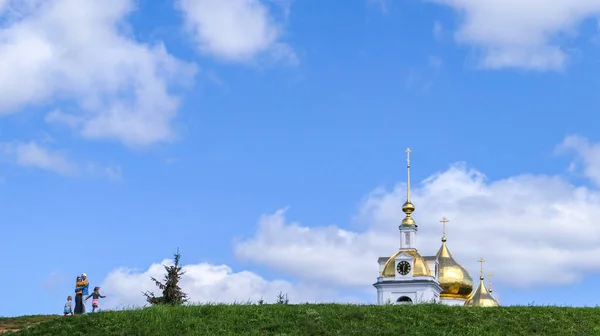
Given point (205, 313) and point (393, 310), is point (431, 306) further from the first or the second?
point (205, 313)

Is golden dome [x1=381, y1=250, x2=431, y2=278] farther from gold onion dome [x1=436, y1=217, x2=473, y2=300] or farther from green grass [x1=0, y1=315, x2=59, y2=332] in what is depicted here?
green grass [x1=0, y1=315, x2=59, y2=332]

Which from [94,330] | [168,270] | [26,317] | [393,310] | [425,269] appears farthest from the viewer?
[425,269]

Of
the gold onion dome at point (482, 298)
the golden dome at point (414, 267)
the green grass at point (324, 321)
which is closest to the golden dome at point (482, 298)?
the gold onion dome at point (482, 298)

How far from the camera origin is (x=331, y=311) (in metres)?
27.4

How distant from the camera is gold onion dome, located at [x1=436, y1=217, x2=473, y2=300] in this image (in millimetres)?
75688

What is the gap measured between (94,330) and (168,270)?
79.2 feet

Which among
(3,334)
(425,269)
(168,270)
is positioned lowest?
(3,334)

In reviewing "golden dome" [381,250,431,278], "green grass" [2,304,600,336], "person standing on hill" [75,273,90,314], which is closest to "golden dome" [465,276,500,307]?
"golden dome" [381,250,431,278]

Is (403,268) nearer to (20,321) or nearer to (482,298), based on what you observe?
(482,298)

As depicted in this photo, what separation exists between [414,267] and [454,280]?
3.64m

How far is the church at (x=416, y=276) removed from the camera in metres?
73.8

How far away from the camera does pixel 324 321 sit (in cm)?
2630

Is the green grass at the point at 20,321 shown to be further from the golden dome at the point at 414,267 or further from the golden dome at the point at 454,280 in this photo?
the golden dome at the point at 454,280

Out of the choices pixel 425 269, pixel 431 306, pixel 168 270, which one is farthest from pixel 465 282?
pixel 431 306
